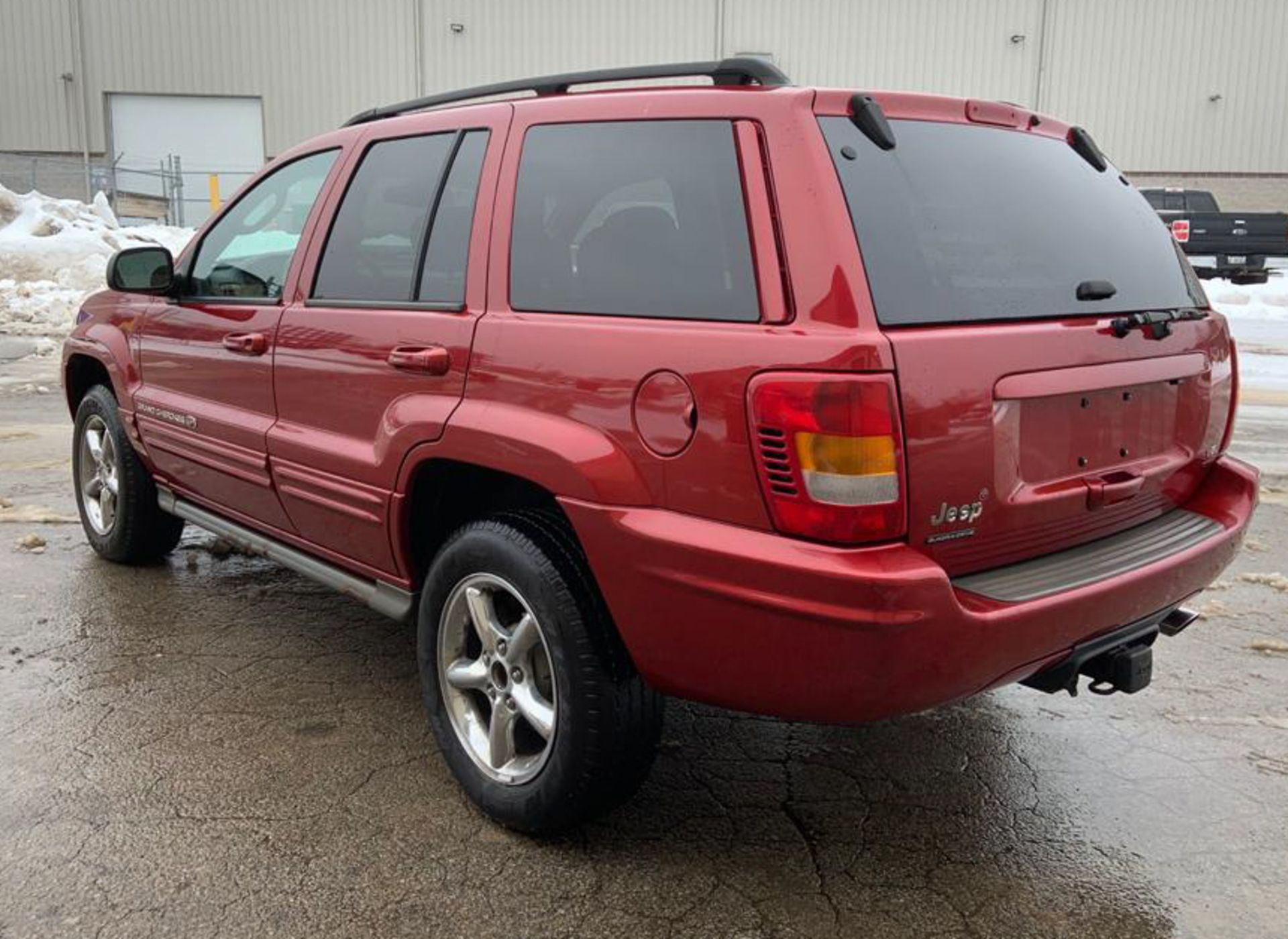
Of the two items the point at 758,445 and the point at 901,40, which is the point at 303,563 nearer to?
the point at 758,445

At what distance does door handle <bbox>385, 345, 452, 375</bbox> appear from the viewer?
2855 mm

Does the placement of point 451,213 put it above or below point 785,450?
above

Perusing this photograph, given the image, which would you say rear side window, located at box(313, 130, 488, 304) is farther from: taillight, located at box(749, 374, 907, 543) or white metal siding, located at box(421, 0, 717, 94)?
white metal siding, located at box(421, 0, 717, 94)

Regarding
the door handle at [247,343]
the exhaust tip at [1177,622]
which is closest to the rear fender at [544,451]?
the door handle at [247,343]

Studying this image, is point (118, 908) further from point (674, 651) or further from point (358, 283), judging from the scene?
point (358, 283)

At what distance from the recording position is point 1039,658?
2420 millimetres

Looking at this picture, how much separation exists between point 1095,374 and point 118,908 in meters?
2.50

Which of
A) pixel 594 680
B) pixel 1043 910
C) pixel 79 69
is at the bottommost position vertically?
pixel 1043 910

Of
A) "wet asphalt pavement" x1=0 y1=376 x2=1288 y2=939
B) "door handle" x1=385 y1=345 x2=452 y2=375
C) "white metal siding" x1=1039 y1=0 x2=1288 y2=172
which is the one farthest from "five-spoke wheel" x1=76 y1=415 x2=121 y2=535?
"white metal siding" x1=1039 y1=0 x2=1288 y2=172

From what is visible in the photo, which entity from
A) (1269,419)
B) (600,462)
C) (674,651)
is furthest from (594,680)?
(1269,419)

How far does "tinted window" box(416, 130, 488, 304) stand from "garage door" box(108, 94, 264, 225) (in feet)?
92.7

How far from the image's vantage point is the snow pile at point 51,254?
15.1 metres

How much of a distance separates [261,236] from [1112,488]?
2991 millimetres

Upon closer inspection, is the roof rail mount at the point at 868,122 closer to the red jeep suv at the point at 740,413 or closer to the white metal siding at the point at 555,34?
the red jeep suv at the point at 740,413
